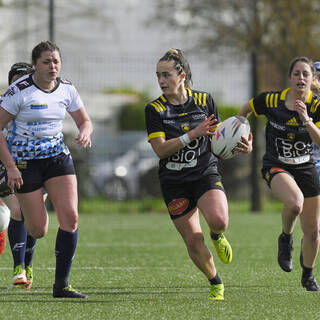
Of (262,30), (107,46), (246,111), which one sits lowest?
(246,111)

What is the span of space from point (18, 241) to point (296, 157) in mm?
2653

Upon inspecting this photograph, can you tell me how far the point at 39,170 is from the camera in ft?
22.8

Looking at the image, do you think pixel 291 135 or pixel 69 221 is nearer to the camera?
pixel 69 221

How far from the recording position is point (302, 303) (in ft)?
21.8

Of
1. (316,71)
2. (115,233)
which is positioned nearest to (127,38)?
(115,233)

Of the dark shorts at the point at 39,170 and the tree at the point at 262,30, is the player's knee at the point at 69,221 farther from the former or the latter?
the tree at the point at 262,30

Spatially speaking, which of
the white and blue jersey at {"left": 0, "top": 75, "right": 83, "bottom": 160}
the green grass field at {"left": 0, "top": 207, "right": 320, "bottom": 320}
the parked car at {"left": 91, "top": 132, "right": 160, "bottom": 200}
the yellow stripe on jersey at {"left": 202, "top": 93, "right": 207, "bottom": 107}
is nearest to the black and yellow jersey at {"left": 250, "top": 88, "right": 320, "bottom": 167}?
the yellow stripe on jersey at {"left": 202, "top": 93, "right": 207, "bottom": 107}

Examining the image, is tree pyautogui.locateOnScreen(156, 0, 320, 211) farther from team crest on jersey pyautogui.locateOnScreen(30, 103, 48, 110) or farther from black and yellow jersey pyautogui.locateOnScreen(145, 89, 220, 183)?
team crest on jersey pyautogui.locateOnScreen(30, 103, 48, 110)

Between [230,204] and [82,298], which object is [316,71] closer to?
[82,298]

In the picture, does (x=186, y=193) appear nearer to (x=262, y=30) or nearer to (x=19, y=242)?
(x=19, y=242)

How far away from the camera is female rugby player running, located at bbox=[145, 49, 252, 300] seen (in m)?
6.67

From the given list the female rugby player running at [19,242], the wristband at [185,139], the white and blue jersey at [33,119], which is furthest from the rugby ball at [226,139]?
the female rugby player running at [19,242]

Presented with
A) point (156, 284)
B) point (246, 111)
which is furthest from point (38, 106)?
point (156, 284)

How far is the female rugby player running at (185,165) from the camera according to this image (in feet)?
21.9
